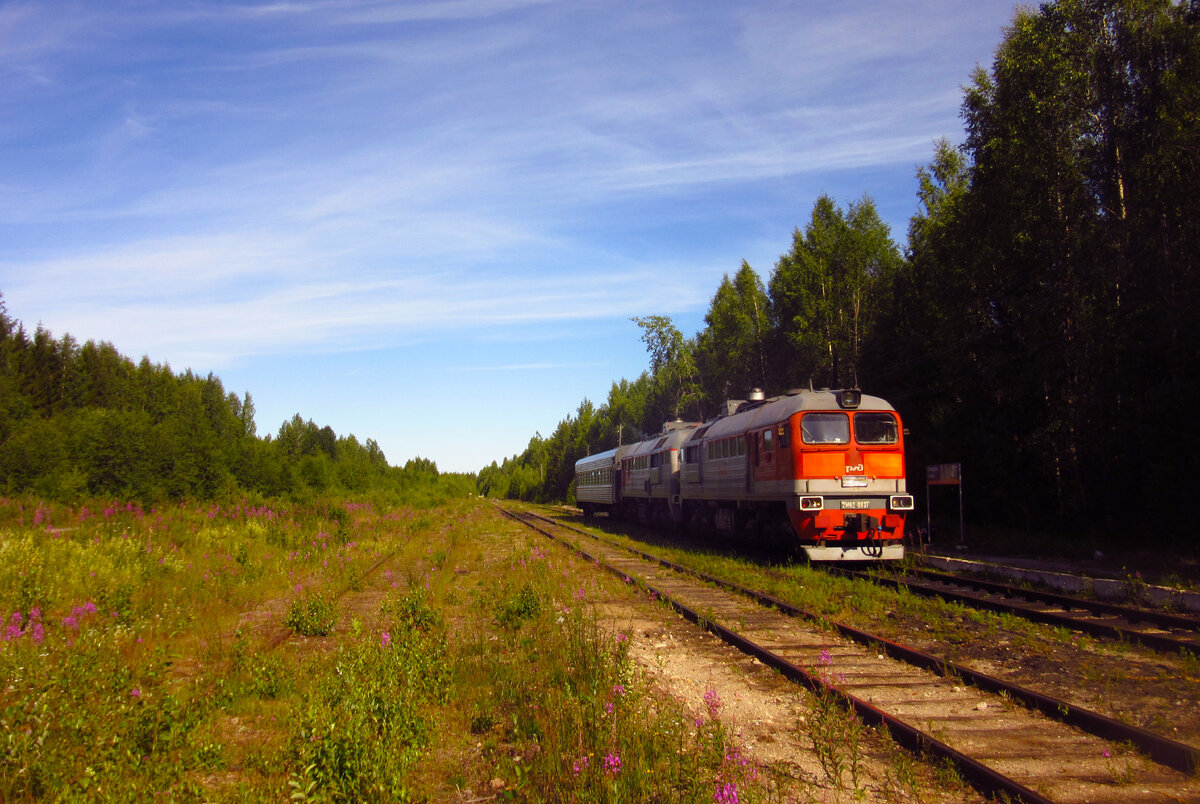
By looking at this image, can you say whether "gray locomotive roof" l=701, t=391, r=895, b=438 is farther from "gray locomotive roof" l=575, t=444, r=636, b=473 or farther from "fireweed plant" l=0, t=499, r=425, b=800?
"gray locomotive roof" l=575, t=444, r=636, b=473

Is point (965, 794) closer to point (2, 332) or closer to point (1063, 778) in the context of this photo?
point (1063, 778)

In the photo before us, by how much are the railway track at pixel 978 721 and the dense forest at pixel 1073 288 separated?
13.9 meters

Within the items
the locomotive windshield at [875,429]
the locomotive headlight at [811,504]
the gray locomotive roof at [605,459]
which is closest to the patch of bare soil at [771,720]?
the locomotive headlight at [811,504]

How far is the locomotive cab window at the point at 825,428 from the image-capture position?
13828mm

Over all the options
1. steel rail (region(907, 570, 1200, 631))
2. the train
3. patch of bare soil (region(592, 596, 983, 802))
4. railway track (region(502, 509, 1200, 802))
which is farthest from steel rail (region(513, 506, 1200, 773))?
the train

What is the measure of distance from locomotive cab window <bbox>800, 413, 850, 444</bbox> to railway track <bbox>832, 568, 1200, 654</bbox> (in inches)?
104

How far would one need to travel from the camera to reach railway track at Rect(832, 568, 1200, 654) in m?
7.88

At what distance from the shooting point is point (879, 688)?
20.6ft

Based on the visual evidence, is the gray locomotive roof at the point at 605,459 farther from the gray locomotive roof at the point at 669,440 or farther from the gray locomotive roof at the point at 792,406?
the gray locomotive roof at the point at 792,406

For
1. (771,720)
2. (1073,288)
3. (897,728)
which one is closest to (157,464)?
(771,720)

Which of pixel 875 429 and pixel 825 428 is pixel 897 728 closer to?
pixel 825 428

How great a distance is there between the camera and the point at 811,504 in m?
13.3

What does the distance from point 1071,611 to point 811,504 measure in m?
4.46

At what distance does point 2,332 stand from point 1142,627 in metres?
96.9
